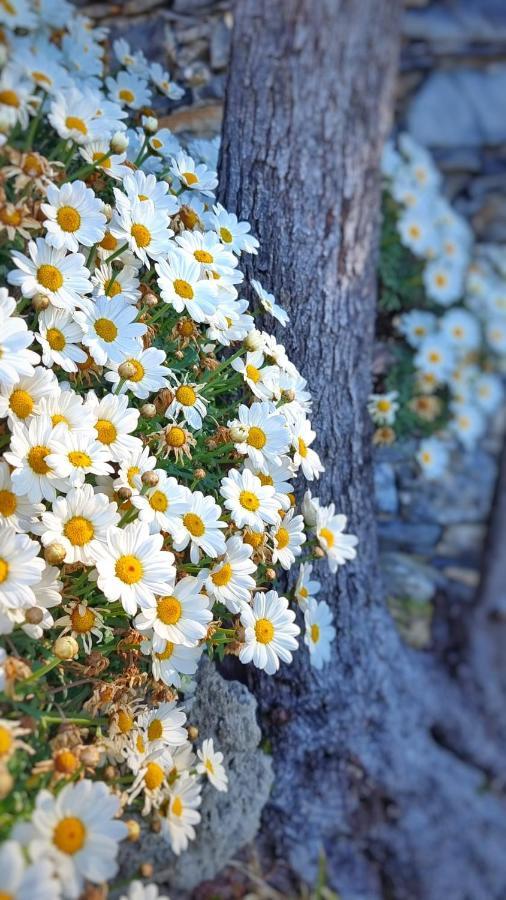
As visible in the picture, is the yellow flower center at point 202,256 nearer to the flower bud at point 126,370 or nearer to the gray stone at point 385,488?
the flower bud at point 126,370

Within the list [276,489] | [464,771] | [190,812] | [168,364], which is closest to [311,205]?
[168,364]

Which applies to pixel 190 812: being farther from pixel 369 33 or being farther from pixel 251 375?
pixel 369 33

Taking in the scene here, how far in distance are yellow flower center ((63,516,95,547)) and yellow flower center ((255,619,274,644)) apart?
1.36 ft

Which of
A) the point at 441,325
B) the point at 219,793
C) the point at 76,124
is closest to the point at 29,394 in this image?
the point at 76,124

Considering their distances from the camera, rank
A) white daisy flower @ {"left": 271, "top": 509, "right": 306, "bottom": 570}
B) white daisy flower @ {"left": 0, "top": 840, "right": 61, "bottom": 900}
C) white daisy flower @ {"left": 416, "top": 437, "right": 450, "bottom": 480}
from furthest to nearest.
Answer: white daisy flower @ {"left": 416, "top": 437, "right": 450, "bottom": 480} < white daisy flower @ {"left": 271, "top": 509, "right": 306, "bottom": 570} < white daisy flower @ {"left": 0, "top": 840, "right": 61, "bottom": 900}

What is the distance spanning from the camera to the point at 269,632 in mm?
1755

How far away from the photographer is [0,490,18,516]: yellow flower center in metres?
1.54

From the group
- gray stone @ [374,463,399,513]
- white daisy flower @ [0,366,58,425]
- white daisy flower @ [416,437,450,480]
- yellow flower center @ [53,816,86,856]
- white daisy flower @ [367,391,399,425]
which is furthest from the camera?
white daisy flower @ [416,437,450,480]

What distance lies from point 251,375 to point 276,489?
0.26 meters

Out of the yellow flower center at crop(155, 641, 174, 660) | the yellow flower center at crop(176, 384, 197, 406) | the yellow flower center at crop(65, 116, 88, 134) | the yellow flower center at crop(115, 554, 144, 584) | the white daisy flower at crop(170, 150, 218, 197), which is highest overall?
the yellow flower center at crop(65, 116, 88, 134)

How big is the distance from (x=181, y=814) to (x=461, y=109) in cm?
327

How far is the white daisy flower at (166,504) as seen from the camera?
1611 mm

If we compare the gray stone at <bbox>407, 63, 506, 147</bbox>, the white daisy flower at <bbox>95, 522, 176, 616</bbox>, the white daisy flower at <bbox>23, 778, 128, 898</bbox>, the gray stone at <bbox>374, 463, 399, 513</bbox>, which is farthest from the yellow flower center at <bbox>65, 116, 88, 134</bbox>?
the gray stone at <bbox>407, 63, 506, 147</bbox>

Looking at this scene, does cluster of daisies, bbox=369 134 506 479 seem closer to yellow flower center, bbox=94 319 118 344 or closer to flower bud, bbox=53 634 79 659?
yellow flower center, bbox=94 319 118 344
